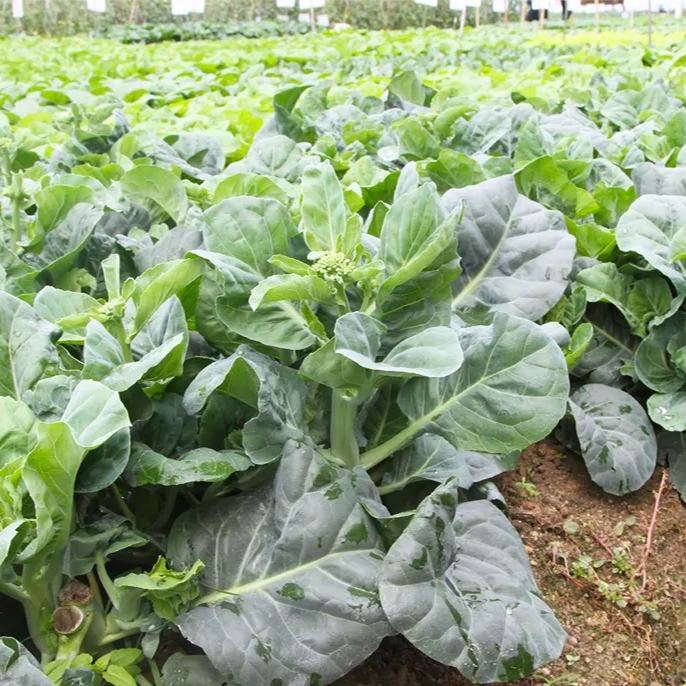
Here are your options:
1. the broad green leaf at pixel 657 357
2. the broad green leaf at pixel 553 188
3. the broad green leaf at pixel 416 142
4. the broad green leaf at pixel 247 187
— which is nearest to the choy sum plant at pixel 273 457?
the broad green leaf at pixel 247 187

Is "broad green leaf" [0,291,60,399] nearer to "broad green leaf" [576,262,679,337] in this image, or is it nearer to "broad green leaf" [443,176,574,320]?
"broad green leaf" [443,176,574,320]

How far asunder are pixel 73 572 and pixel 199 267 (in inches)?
24.2

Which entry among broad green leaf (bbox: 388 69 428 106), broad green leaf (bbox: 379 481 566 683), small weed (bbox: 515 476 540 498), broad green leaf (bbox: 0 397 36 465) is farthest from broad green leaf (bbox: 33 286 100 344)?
broad green leaf (bbox: 388 69 428 106)

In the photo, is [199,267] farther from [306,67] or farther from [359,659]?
[306,67]

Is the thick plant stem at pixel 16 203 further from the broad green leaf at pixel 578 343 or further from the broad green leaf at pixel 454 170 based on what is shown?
the broad green leaf at pixel 578 343

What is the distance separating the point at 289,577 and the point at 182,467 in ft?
0.88

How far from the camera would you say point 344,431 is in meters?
1.73

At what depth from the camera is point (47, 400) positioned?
5.07 feet

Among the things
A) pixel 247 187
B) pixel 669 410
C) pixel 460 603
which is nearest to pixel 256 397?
pixel 460 603

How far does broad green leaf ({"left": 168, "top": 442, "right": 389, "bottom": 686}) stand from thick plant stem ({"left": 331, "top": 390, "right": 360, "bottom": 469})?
14 cm

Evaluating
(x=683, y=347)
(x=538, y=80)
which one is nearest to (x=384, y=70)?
(x=538, y=80)

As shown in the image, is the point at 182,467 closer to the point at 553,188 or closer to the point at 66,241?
the point at 66,241

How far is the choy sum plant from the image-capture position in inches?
56.3

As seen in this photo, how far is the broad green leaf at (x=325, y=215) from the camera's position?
1.74 m
